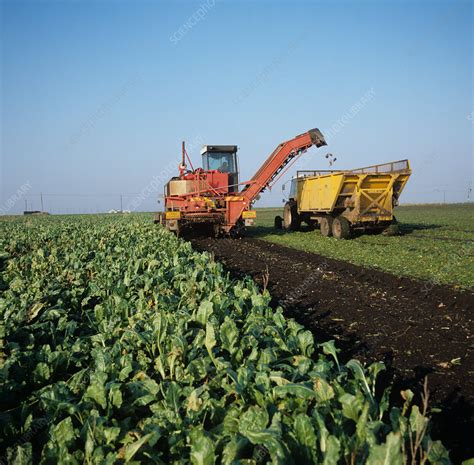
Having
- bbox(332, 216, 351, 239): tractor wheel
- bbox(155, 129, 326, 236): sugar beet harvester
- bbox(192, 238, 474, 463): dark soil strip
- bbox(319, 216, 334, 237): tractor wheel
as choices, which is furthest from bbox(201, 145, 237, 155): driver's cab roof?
bbox(192, 238, 474, 463): dark soil strip

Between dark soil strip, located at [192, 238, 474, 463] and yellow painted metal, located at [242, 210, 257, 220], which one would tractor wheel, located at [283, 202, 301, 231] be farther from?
dark soil strip, located at [192, 238, 474, 463]

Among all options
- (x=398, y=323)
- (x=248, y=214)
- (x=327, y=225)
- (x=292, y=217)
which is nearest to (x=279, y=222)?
(x=292, y=217)

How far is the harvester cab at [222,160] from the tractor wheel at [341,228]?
15.6 feet

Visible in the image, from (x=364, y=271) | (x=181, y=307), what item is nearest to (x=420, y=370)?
(x=181, y=307)

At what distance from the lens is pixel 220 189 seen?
1611 cm

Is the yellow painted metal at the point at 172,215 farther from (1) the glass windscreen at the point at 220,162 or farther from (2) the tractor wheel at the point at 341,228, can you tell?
(2) the tractor wheel at the point at 341,228

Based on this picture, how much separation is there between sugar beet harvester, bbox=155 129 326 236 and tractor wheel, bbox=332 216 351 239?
3.07 meters

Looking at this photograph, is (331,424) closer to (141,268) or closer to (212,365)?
(212,365)

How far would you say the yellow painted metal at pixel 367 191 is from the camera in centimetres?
1437

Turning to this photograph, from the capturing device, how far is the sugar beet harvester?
48.9ft

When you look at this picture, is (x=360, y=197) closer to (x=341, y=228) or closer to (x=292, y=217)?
(x=341, y=228)

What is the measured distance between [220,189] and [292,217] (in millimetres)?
4699

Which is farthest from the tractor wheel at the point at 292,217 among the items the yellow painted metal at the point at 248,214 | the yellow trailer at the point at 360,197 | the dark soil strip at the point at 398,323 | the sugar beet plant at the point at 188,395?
the sugar beet plant at the point at 188,395

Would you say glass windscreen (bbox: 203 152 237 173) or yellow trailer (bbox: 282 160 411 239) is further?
glass windscreen (bbox: 203 152 237 173)
